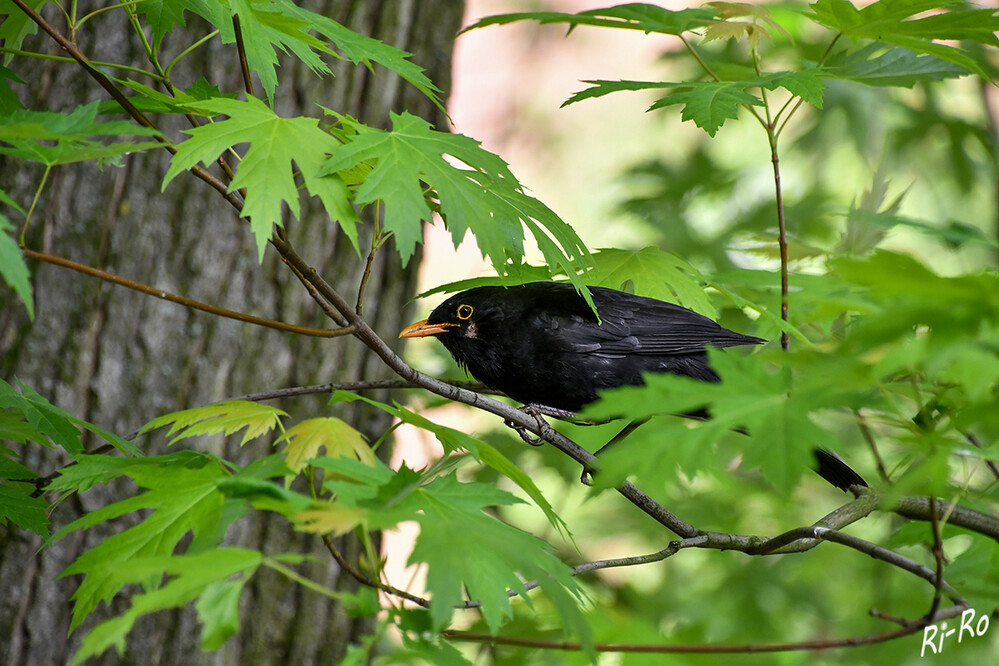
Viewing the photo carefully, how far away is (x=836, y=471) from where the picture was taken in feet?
7.38

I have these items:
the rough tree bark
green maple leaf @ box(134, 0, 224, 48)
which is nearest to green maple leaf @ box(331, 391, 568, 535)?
green maple leaf @ box(134, 0, 224, 48)

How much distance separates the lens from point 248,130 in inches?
59.8

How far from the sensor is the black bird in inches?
97.3

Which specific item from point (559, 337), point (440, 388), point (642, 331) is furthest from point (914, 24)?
point (440, 388)

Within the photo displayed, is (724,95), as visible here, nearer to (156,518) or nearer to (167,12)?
(167,12)

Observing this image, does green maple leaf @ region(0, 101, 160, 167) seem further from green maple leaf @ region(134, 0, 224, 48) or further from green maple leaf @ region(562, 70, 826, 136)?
green maple leaf @ region(562, 70, 826, 136)

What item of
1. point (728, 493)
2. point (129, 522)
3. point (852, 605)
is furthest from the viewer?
point (852, 605)

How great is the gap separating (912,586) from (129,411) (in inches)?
170

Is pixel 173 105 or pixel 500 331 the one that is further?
pixel 500 331

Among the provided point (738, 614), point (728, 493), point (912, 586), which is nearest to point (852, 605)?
point (912, 586)

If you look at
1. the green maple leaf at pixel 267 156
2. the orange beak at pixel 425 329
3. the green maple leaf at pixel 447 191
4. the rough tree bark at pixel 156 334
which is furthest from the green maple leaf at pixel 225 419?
the rough tree bark at pixel 156 334

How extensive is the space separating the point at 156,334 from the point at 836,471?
7.56 feet

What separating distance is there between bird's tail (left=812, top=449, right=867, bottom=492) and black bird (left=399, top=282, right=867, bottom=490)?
47cm

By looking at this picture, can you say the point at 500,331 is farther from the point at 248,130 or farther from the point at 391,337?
the point at 248,130
